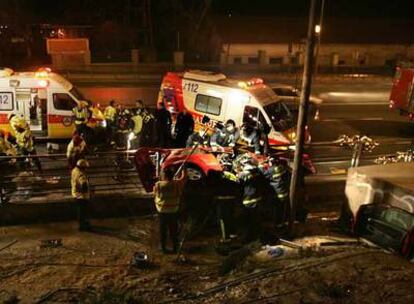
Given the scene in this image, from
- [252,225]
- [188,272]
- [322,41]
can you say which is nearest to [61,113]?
[252,225]

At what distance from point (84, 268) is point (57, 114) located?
8.17 metres

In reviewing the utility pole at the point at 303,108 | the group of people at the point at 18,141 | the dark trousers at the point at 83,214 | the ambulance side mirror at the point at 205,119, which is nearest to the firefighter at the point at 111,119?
the ambulance side mirror at the point at 205,119

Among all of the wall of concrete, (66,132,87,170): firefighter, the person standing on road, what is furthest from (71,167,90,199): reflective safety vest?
the wall of concrete

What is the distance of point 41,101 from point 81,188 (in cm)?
665

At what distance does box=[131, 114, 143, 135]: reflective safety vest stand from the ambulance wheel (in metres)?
3.48

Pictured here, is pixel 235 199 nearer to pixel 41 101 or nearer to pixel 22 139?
pixel 22 139

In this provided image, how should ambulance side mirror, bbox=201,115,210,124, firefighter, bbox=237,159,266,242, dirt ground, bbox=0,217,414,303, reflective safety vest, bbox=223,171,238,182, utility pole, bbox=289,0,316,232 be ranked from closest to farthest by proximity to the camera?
dirt ground, bbox=0,217,414,303 → utility pole, bbox=289,0,316,232 → firefighter, bbox=237,159,266,242 → reflective safety vest, bbox=223,171,238,182 → ambulance side mirror, bbox=201,115,210,124

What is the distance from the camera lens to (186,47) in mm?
41688

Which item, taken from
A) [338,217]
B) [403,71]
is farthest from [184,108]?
[403,71]

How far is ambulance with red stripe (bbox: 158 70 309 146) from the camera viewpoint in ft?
45.9

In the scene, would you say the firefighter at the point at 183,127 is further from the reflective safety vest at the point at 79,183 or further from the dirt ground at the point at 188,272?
the reflective safety vest at the point at 79,183

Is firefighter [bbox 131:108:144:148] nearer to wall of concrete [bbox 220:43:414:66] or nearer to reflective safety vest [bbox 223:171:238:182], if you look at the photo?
reflective safety vest [bbox 223:171:238:182]

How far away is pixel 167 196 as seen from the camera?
896 cm

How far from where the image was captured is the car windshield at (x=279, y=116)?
14.1 m
